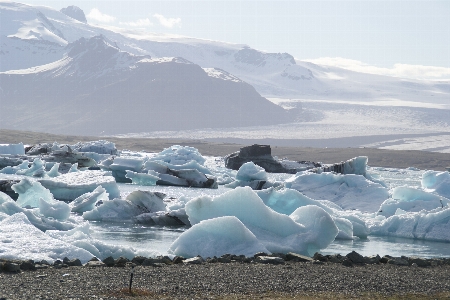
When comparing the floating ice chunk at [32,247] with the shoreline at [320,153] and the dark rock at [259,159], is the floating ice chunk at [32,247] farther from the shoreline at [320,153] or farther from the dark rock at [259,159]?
the shoreline at [320,153]

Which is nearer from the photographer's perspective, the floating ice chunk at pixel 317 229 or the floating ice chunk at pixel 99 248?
the floating ice chunk at pixel 99 248

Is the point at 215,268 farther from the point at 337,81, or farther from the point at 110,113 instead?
the point at 337,81

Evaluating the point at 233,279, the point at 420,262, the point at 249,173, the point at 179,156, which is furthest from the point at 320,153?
the point at 233,279

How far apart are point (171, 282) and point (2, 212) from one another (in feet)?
18.3

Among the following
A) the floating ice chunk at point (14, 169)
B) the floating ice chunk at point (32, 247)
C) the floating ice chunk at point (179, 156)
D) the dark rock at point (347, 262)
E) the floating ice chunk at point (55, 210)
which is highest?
the floating ice chunk at point (32, 247)

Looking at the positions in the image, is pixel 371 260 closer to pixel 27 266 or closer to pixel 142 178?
pixel 27 266

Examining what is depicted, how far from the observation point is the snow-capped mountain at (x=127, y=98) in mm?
135500

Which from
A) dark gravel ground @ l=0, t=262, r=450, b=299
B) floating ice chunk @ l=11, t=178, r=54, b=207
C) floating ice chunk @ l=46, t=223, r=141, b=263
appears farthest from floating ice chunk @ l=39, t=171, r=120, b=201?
dark gravel ground @ l=0, t=262, r=450, b=299

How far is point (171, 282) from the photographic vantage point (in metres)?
7.61

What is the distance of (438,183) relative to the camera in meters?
22.6

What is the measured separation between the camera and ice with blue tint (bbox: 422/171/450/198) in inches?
860

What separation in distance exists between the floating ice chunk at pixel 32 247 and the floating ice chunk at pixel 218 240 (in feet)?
5.70

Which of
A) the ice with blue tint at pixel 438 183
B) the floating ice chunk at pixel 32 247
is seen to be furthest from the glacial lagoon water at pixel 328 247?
the ice with blue tint at pixel 438 183

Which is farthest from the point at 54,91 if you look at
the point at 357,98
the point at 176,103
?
the point at 357,98
